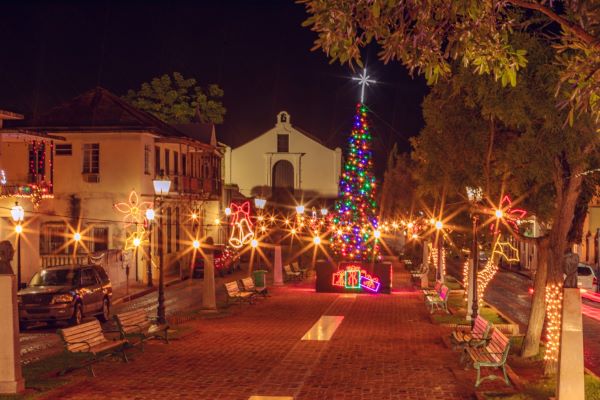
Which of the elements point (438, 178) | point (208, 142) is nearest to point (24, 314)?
point (438, 178)

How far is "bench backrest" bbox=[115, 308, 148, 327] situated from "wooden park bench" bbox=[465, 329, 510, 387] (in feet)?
24.4

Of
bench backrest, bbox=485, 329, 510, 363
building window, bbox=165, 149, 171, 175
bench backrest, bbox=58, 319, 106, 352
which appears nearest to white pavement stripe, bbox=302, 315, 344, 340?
bench backrest, bbox=485, 329, 510, 363

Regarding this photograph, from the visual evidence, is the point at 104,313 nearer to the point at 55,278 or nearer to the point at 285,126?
the point at 55,278

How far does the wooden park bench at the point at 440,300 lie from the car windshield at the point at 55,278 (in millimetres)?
11536

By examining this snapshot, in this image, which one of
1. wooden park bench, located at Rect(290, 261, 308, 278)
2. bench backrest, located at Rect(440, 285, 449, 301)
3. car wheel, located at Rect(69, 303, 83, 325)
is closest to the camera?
car wheel, located at Rect(69, 303, 83, 325)

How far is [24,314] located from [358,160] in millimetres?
23273

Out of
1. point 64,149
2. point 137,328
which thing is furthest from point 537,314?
point 64,149

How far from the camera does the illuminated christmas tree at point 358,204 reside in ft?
135

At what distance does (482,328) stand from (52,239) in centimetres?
2808

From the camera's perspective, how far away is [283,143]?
264 feet

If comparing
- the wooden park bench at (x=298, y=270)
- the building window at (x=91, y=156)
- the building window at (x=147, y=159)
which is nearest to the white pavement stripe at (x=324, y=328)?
the wooden park bench at (x=298, y=270)

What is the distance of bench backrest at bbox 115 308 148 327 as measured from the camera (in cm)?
1702

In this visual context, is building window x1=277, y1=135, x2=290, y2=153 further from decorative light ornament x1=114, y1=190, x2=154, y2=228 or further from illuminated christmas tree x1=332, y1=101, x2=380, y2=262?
decorative light ornament x1=114, y1=190, x2=154, y2=228

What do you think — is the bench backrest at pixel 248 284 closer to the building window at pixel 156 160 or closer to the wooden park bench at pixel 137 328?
the wooden park bench at pixel 137 328
